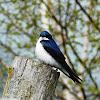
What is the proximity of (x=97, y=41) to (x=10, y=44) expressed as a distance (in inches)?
134

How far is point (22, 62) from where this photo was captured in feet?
8.23

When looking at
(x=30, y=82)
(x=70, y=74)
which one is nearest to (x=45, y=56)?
(x=70, y=74)

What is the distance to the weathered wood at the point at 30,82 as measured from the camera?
238 cm

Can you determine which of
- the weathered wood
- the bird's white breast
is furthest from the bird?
the weathered wood

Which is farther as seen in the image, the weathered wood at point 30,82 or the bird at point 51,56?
the bird at point 51,56

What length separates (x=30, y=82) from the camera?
239cm

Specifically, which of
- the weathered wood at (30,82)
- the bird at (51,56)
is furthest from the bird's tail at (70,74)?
the weathered wood at (30,82)

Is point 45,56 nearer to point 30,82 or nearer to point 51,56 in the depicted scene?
point 51,56

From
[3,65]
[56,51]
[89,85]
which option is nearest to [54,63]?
[56,51]

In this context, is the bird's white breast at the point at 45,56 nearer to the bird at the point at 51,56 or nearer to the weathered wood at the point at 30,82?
the bird at the point at 51,56

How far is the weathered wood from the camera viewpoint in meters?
2.38

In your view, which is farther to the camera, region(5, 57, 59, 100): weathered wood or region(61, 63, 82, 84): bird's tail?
region(61, 63, 82, 84): bird's tail

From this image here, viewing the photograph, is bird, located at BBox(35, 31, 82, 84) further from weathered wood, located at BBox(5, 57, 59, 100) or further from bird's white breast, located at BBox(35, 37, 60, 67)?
weathered wood, located at BBox(5, 57, 59, 100)

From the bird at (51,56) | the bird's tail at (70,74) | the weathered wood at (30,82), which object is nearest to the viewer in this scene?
the weathered wood at (30,82)
